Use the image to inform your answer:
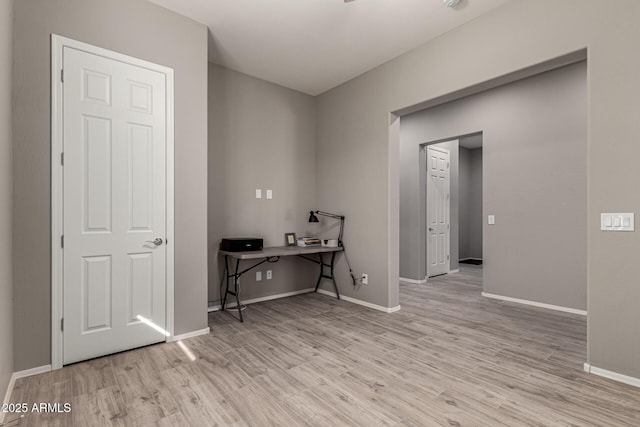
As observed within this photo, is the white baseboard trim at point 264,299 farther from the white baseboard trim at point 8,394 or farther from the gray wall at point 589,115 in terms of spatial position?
the white baseboard trim at point 8,394

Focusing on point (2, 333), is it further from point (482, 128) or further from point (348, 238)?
point (482, 128)

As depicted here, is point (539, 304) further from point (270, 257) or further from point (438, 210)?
point (270, 257)

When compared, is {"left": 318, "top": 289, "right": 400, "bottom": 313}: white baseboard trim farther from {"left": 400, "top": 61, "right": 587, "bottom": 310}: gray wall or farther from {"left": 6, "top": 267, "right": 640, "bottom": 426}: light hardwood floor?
{"left": 400, "top": 61, "right": 587, "bottom": 310}: gray wall

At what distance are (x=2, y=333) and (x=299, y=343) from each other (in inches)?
77.4

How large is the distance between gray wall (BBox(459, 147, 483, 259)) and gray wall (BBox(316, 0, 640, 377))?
16.5 ft

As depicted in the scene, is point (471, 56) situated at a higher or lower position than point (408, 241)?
higher

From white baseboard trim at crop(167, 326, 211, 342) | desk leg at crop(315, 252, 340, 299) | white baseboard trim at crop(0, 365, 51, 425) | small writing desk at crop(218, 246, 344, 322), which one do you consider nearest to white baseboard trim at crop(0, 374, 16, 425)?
white baseboard trim at crop(0, 365, 51, 425)

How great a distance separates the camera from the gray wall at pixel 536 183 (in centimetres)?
381

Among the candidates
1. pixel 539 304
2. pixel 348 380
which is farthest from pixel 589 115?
pixel 539 304

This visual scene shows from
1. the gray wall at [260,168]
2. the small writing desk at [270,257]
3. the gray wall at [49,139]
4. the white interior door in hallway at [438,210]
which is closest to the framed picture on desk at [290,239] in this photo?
the gray wall at [260,168]

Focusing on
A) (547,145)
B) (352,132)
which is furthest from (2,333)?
(547,145)

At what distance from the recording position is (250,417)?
1806 mm

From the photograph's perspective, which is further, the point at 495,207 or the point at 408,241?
the point at 408,241

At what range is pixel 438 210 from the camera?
19.5 feet
